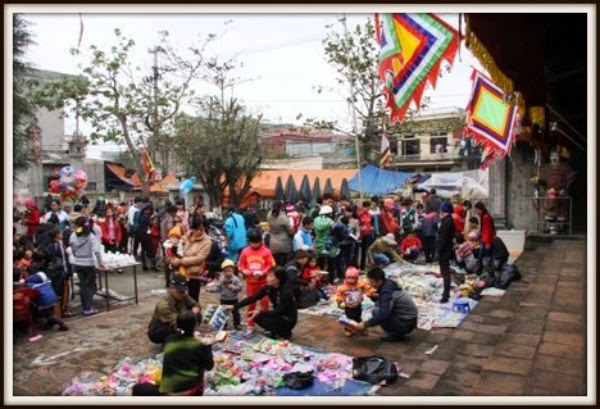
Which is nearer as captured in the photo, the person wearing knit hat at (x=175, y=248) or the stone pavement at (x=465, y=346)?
the stone pavement at (x=465, y=346)

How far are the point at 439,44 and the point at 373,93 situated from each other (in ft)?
55.1

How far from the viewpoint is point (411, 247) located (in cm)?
1298

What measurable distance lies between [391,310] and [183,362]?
3.15 meters

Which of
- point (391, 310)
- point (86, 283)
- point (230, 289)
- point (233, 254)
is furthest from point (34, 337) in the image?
point (391, 310)

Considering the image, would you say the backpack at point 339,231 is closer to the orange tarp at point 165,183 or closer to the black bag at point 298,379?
the black bag at point 298,379

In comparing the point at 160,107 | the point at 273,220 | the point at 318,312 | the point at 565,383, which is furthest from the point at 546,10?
the point at 160,107

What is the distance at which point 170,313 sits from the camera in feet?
20.3

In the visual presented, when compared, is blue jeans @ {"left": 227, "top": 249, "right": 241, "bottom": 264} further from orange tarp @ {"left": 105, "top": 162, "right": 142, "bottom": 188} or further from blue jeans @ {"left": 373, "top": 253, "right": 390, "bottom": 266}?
orange tarp @ {"left": 105, "top": 162, "right": 142, "bottom": 188}

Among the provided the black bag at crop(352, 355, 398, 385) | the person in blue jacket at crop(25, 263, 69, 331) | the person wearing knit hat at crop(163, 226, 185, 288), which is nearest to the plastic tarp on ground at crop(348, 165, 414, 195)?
the person wearing knit hat at crop(163, 226, 185, 288)

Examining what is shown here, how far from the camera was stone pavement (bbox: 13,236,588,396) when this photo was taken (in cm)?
429

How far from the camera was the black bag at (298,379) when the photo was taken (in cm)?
518

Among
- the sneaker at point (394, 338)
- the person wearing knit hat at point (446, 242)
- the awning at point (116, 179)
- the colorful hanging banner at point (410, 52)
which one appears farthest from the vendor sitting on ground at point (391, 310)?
the awning at point (116, 179)

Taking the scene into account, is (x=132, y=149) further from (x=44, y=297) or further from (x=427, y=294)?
(x=427, y=294)

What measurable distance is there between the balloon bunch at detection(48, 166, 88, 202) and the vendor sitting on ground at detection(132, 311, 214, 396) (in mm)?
10523
